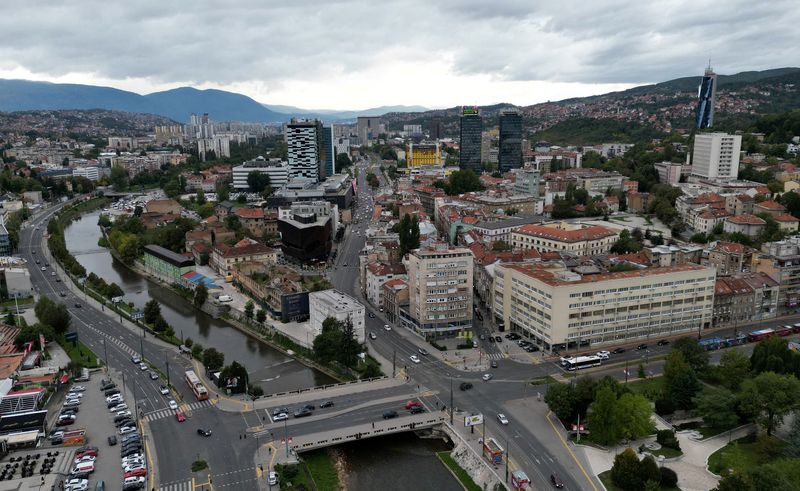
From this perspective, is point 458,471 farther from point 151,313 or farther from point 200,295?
point 200,295

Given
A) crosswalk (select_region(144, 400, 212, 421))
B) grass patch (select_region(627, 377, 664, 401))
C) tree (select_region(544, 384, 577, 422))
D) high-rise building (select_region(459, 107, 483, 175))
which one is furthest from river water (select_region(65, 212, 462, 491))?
high-rise building (select_region(459, 107, 483, 175))

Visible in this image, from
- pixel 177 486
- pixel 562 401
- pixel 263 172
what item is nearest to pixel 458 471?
pixel 562 401

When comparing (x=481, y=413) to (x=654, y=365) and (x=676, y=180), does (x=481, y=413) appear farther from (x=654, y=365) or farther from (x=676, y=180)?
(x=676, y=180)

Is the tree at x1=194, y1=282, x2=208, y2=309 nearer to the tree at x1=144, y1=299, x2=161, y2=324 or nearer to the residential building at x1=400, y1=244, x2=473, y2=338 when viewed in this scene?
the tree at x1=144, y1=299, x2=161, y2=324

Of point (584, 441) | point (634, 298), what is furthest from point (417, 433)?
point (634, 298)

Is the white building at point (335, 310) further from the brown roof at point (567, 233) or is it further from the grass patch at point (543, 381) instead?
the brown roof at point (567, 233)
